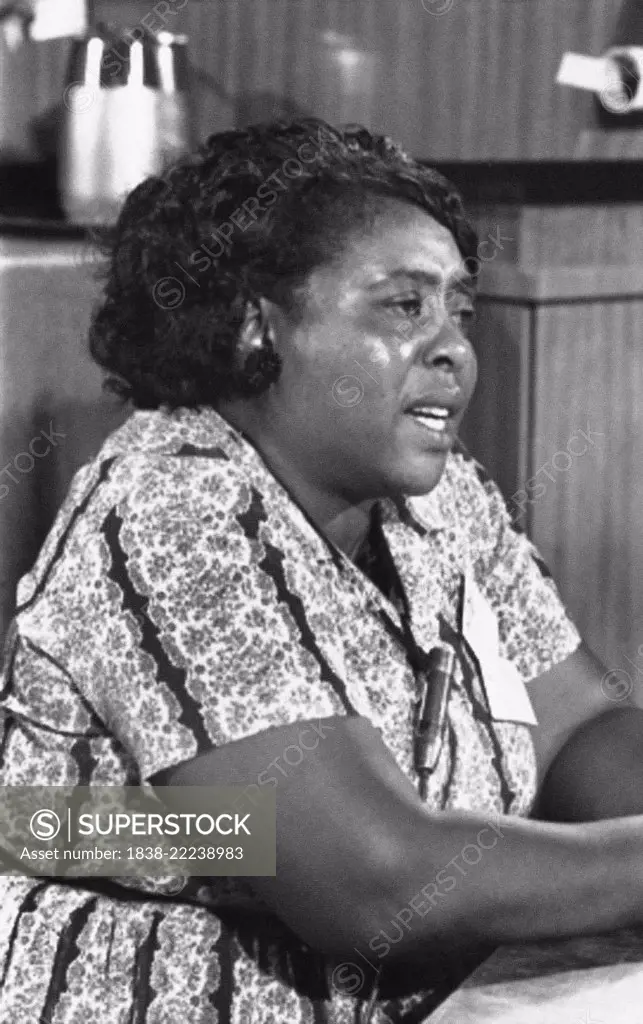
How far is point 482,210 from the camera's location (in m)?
2.05

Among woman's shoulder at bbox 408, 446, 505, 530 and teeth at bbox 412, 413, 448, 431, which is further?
woman's shoulder at bbox 408, 446, 505, 530

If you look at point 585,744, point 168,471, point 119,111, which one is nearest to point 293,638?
point 168,471

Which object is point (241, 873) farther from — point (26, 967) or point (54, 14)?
point (54, 14)

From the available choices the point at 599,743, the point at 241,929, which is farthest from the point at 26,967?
the point at 599,743

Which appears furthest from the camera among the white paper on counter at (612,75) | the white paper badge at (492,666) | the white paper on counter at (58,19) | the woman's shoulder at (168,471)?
the white paper on counter at (58,19)

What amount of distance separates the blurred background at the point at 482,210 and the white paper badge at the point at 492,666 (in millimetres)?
481

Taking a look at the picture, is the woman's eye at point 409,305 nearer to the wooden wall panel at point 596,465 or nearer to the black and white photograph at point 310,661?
the black and white photograph at point 310,661

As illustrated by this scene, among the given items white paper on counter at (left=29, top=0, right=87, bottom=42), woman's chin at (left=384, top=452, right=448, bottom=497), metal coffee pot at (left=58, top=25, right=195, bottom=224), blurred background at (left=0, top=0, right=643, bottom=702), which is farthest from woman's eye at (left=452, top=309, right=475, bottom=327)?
white paper on counter at (left=29, top=0, right=87, bottom=42)

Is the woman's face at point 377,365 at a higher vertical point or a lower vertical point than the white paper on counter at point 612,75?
lower

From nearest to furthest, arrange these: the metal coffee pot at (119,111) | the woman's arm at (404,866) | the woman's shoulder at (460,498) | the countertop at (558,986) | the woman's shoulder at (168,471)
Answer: the countertop at (558,986)
the woman's arm at (404,866)
the woman's shoulder at (168,471)
the woman's shoulder at (460,498)
the metal coffee pot at (119,111)

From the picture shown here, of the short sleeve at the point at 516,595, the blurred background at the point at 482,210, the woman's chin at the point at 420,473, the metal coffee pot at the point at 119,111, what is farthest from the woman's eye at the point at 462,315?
the metal coffee pot at the point at 119,111

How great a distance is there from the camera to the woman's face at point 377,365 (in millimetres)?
1318

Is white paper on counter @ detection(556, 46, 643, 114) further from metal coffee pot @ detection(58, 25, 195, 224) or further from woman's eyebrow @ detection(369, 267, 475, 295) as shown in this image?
woman's eyebrow @ detection(369, 267, 475, 295)

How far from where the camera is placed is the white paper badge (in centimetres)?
144
